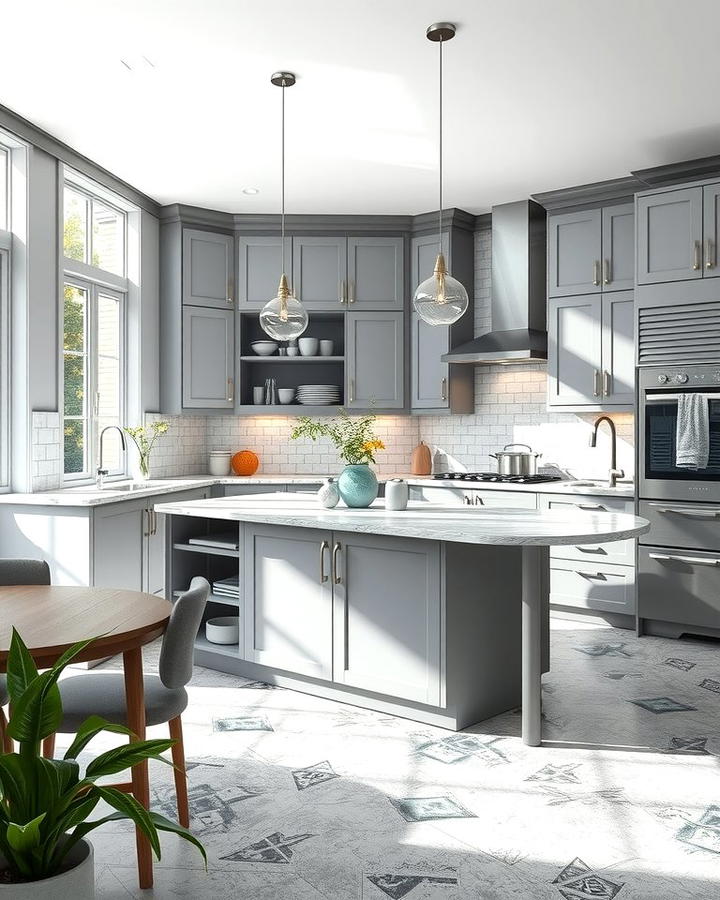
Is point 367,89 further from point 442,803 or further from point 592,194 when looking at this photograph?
point 442,803

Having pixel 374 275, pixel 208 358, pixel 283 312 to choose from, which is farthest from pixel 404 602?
pixel 374 275

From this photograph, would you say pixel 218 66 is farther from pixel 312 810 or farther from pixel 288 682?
pixel 312 810

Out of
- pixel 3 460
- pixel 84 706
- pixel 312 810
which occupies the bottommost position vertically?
pixel 312 810

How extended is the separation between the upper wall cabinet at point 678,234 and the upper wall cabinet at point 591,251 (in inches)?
18.7

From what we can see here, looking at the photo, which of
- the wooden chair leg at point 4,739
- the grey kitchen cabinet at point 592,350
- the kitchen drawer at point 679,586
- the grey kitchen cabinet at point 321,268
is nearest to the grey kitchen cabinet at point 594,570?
the kitchen drawer at point 679,586

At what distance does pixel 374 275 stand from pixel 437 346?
0.75 meters

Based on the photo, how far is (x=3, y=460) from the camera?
15.4 ft

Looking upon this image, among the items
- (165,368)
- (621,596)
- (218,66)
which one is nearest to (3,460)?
(165,368)

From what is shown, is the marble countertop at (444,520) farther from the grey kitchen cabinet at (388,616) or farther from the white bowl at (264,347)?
the white bowl at (264,347)

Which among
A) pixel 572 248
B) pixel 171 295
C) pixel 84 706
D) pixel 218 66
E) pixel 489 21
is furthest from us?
pixel 171 295

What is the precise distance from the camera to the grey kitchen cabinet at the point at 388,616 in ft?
11.4

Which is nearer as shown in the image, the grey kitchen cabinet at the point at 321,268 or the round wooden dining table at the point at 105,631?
the round wooden dining table at the point at 105,631

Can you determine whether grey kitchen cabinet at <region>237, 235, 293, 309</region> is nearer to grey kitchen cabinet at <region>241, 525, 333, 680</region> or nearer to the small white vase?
the small white vase

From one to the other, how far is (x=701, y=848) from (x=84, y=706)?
186 centimetres
